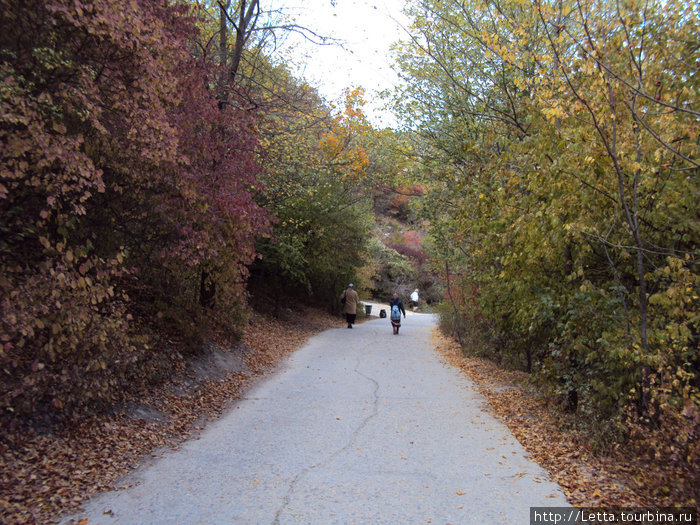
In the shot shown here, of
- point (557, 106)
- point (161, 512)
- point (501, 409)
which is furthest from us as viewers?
point (501, 409)

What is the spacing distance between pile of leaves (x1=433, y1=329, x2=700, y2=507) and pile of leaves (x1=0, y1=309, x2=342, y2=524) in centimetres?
419

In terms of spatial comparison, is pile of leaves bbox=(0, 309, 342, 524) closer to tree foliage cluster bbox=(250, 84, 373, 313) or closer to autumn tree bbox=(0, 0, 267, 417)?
autumn tree bbox=(0, 0, 267, 417)

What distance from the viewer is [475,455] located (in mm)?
5727

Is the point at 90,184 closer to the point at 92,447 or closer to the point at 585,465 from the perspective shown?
the point at 92,447

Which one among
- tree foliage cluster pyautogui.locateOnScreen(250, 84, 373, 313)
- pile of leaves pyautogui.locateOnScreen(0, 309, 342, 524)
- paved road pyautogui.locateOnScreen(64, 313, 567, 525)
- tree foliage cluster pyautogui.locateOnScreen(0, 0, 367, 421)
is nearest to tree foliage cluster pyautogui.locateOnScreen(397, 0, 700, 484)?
paved road pyautogui.locateOnScreen(64, 313, 567, 525)

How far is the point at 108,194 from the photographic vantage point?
21.7 ft

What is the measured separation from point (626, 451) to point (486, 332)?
867 centimetres

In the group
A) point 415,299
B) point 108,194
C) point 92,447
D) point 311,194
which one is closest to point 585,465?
point 92,447

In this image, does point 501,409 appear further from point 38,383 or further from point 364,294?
point 364,294

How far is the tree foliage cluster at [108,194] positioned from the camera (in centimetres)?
473

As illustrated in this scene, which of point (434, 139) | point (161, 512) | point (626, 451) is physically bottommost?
point (161, 512)

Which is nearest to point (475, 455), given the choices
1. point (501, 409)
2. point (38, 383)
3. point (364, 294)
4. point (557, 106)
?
point (501, 409)

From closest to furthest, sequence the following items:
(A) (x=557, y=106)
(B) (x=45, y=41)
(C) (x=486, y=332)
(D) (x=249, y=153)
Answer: (B) (x=45, y=41), (A) (x=557, y=106), (D) (x=249, y=153), (C) (x=486, y=332)

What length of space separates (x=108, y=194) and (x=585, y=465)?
6381mm
